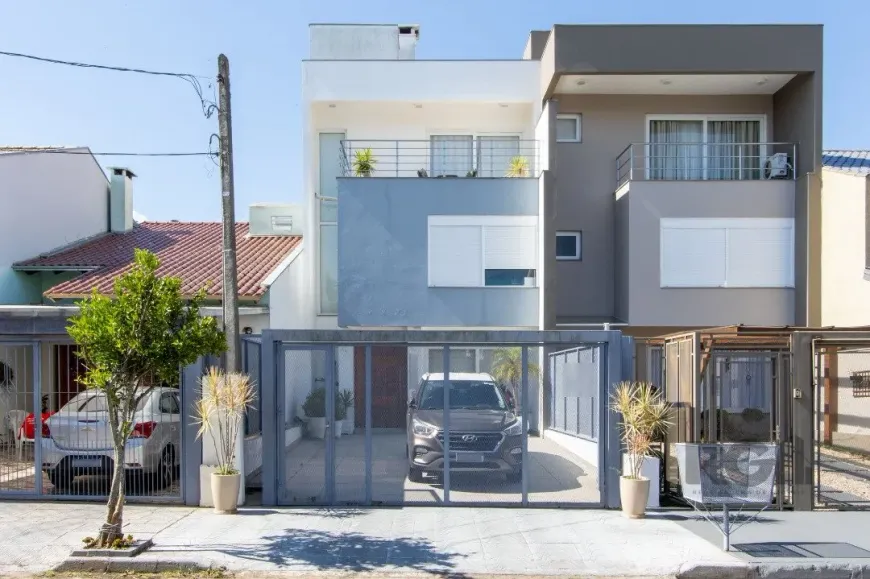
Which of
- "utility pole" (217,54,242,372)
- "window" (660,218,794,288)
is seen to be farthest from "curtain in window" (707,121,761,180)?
"utility pole" (217,54,242,372)

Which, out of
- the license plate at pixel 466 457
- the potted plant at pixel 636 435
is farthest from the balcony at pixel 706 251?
the license plate at pixel 466 457

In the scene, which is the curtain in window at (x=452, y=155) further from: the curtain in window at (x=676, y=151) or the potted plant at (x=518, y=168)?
the curtain in window at (x=676, y=151)

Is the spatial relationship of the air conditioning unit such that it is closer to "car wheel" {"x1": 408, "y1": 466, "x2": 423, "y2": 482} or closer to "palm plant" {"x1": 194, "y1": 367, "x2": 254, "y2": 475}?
"car wheel" {"x1": 408, "y1": 466, "x2": 423, "y2": 482}

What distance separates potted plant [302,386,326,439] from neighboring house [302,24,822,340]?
573cm

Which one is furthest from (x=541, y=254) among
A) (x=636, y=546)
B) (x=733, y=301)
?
(x=636, y=546)

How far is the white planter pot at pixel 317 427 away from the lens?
10348 millimetres

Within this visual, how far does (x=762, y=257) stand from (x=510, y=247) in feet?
17.8

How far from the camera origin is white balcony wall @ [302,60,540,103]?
17.4 m

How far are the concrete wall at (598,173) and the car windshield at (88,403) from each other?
10104mm

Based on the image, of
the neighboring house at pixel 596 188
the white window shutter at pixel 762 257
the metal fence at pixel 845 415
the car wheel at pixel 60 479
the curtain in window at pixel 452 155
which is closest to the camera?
the car wheel at pixel 60 479

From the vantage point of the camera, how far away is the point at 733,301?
1605cm

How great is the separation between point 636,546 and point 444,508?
2.79 m

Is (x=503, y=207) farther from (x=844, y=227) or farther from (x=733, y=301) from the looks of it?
(x=844, y=227)

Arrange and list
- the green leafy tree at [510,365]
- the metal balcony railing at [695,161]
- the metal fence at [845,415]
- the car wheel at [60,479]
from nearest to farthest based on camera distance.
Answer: the car wheel at [60,479], the green leafy tree at [510,365], the metal fence at [845,415], the metal balcony railing at [695,161]
